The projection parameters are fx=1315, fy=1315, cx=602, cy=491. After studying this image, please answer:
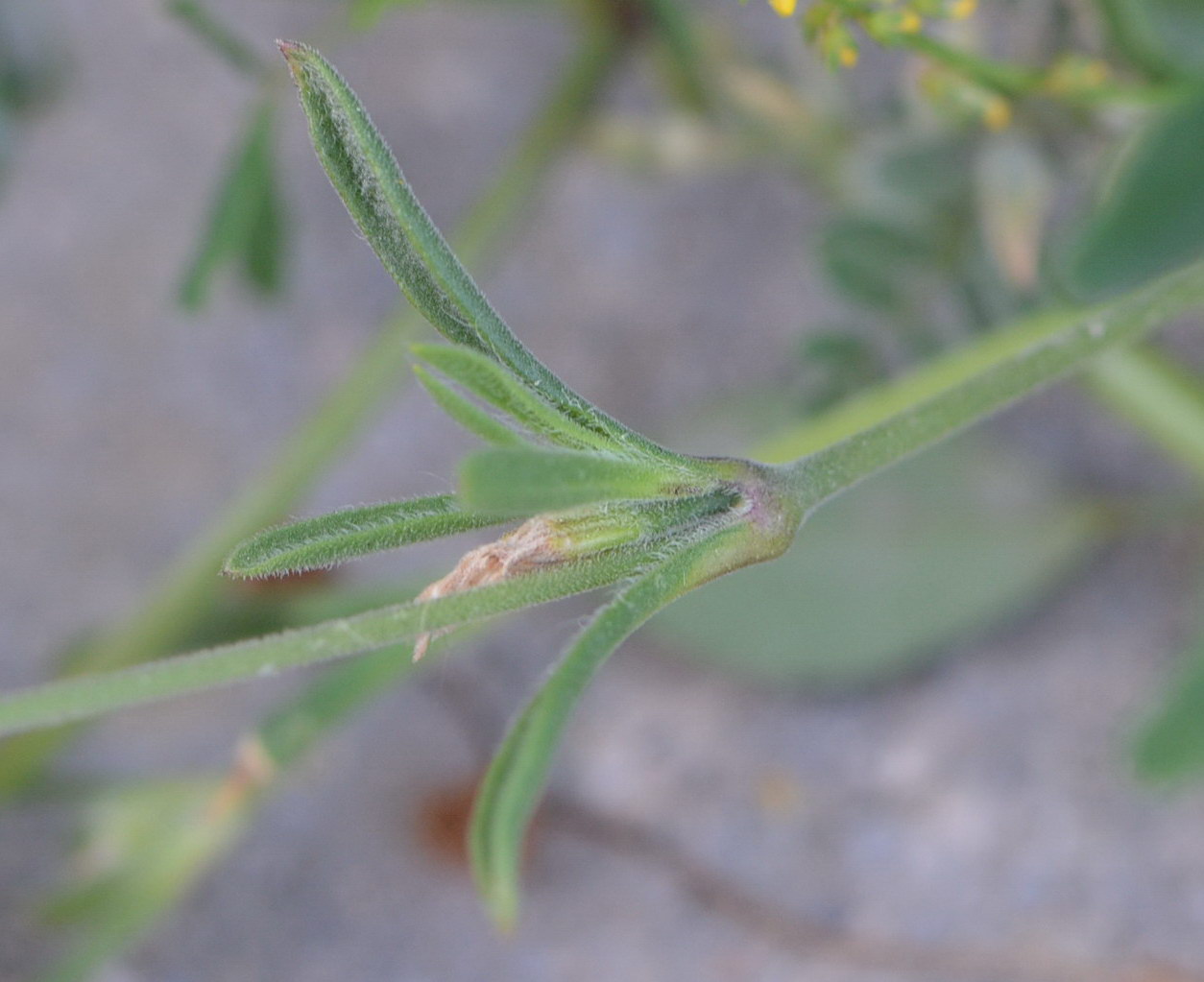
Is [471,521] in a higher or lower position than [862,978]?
higher

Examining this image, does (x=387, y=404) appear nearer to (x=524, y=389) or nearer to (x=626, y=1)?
(x=626, y=1)

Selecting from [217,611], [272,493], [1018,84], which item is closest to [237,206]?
[272,493]

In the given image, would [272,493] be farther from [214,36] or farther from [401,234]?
[401,234]

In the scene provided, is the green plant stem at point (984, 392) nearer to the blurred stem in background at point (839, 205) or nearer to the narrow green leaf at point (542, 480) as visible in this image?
the narrow green leaf at point (542, 480)

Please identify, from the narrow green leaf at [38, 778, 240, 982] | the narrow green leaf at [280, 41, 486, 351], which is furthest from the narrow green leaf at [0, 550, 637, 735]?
the narrow green leaf at [38, 778, 240, 982]

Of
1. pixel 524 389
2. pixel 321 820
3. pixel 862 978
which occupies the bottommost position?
pixel 862 978

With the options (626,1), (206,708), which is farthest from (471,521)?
(206,708)
